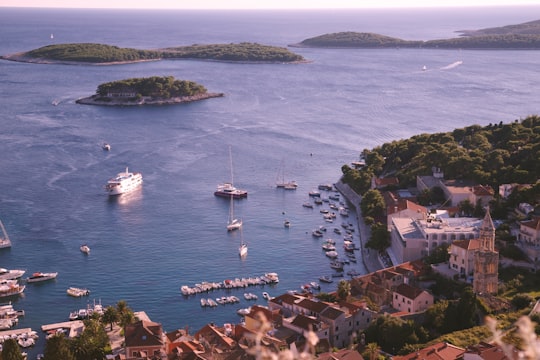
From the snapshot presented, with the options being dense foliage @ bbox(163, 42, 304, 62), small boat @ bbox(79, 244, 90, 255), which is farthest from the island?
small boat @ bbox(79, 244, 90, 255)

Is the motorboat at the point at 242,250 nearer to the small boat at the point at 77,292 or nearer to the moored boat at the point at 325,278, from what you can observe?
the moored boat at the point at 325,278

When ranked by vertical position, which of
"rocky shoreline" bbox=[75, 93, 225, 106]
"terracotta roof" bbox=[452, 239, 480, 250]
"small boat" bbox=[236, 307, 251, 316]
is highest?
"rocky shoreline" bbox=[75, 93, 225, 106]

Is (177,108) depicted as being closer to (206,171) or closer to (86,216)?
(206,171)

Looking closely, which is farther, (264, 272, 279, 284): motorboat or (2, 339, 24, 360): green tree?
(264, 272, 279, 284): motorboat

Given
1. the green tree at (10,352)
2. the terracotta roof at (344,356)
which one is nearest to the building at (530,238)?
the terracotta roof at (344,356)

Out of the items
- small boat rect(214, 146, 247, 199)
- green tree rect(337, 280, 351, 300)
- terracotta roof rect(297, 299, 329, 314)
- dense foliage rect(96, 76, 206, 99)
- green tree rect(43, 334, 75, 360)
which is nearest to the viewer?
green tree rect(43, 334, 75, 360)

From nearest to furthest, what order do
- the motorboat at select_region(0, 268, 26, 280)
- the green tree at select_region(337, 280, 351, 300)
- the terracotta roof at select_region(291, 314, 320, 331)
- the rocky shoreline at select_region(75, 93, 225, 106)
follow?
the terracotta roof at select_region(291, 314, 320, 331), the green tree at select_region(337, 280, 351, 300), the motorboat at select_region(0, 268, 26, 280), the rocky shoreline at select_region(75, 93, 225, 106)

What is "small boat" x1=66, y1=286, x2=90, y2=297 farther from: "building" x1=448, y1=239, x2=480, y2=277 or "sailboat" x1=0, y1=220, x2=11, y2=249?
"building" x1=448, y1=239, x2=480, y2=277

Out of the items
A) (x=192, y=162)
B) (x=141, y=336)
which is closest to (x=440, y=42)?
(x=192, y=162)
